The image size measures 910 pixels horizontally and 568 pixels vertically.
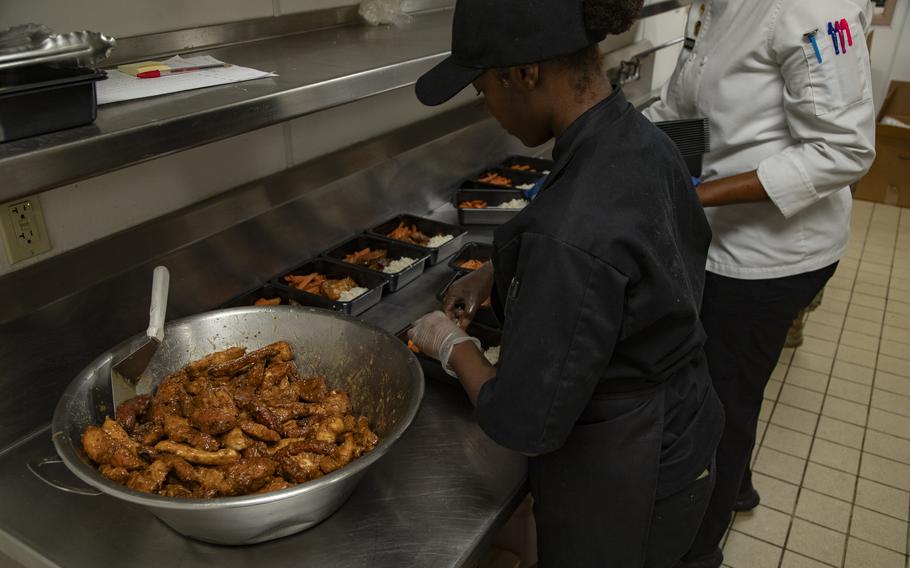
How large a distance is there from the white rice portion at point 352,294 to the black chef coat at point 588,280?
70cm

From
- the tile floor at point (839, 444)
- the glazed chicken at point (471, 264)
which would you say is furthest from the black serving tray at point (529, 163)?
the tile floor at point (839, 444)

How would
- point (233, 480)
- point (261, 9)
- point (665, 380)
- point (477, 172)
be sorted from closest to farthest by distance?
point (233, 480), point (665, 380), point (261, 9), point (477, 172)

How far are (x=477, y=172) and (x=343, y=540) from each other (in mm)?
1736

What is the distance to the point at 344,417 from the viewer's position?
1345mm

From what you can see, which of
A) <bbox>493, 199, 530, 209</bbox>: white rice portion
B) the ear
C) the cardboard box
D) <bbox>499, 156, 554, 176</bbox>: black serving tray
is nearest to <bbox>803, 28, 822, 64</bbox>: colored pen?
the ear

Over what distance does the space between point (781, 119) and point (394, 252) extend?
42.2 inches

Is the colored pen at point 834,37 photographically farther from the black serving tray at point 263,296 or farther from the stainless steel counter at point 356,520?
the black serving tray at point 263,296

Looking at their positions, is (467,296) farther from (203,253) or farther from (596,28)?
(596,28)

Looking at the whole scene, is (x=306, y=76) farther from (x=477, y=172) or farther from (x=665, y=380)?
(x=477, y=172)

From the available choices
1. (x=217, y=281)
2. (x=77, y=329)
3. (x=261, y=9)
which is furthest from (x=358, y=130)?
(x=77, y=329)

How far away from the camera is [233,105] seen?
1029 mm

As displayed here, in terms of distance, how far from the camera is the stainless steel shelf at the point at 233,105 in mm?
839

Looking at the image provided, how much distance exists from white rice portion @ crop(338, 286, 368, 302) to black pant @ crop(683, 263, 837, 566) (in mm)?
909

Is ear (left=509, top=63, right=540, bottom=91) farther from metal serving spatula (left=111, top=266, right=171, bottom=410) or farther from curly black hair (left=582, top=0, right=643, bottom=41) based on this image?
metal serving spatula (left=111, top=266, right=171, bottom=410)
